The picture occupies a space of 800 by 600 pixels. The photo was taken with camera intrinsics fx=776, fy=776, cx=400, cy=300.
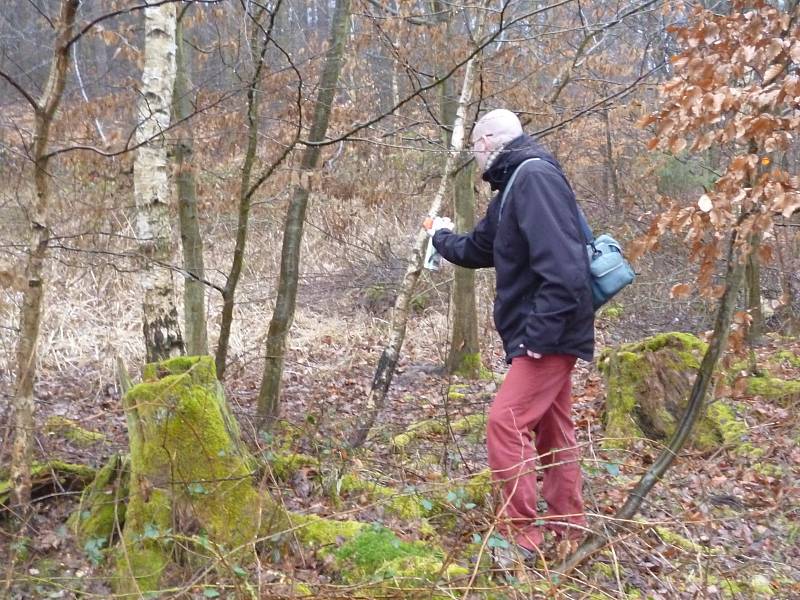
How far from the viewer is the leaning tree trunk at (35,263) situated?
3.87 m

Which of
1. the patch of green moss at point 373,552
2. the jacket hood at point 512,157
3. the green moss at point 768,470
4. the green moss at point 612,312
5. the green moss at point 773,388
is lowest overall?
the green moss at point 768,470

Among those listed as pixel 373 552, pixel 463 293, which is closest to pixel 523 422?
pixel 373 552

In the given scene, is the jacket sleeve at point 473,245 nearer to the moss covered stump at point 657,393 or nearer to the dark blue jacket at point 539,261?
the dark blue jacket at point 539,261

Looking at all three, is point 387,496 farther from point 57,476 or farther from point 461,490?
point 57,476

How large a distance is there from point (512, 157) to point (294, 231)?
2.90m

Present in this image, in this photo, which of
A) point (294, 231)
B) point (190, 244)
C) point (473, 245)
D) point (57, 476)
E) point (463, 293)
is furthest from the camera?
point (463, 293)

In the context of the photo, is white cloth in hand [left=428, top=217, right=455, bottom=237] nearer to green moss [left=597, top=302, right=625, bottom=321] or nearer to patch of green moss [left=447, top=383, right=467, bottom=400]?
patch of green moss [left=447, top=383, right=467, bottom=400]

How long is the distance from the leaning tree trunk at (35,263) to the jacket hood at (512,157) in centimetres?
221

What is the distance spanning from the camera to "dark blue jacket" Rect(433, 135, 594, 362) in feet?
12.1

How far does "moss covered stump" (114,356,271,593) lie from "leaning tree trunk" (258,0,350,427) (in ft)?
7.22

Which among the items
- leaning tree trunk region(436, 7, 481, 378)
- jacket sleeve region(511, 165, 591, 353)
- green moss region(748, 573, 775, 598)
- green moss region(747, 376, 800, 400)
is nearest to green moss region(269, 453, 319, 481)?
jacket sleeve region(511, 165, 591, 353)

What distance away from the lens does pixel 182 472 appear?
12.7 feet

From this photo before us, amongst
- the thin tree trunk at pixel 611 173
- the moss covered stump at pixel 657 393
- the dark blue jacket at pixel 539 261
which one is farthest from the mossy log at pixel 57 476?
the thin tree trunk at pixel 611 173

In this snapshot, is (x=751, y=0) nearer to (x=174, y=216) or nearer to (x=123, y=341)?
(x=123, y=341)
